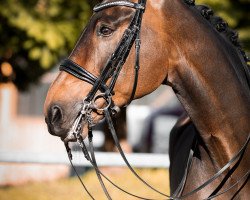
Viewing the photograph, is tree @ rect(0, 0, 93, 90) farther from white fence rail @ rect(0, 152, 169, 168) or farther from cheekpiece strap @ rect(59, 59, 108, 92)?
cheekpiece strap @ rect(59, 59, 108, 92)

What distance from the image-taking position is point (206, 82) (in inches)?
140

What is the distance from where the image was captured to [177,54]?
11.6ft

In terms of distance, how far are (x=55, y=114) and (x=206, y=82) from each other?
0.91m

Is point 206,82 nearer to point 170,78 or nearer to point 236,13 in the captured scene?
point 170,78

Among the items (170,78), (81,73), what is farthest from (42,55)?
(81,73)

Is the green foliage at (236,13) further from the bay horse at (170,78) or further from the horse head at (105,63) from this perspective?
the horse head at (105,63)

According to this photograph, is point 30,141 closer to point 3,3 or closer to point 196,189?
point 3,3

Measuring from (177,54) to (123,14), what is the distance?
39cm

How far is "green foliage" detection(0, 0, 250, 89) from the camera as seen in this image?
10648 millimetres

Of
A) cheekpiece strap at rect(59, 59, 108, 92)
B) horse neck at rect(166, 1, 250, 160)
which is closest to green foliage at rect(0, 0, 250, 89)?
horse neck at rect(166, 1, 250, 160)

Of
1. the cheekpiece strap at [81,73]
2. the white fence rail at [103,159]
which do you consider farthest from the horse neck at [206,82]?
the white fence rail at [103,159]

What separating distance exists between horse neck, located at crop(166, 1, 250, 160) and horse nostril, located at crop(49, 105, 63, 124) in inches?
27.5

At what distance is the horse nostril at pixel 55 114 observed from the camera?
11.0 feet

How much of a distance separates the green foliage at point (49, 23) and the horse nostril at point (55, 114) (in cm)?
721
